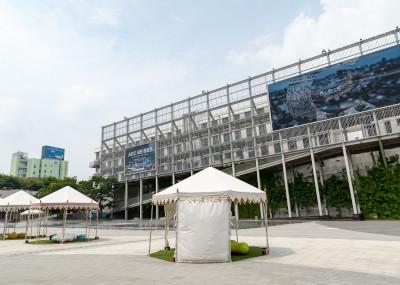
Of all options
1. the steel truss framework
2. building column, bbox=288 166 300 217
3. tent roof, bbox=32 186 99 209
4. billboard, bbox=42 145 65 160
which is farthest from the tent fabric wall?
billboard, bbox=42 145 65 160

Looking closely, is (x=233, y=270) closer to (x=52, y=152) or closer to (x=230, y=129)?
(x=230, y=129)

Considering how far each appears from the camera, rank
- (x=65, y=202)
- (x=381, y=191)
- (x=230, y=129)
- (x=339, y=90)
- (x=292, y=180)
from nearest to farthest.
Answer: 1. (x=65, y=202)
2. (x=381, y=191)
3. (x=339, y=90)
4. (x=292, y=180)
5. (x=230, y=129)

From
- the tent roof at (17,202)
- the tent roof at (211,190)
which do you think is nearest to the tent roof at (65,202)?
the tent roof at (17,202)

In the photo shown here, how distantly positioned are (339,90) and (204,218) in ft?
91.0

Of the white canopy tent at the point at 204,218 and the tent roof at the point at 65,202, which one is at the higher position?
the tent roof at the point at 65,202

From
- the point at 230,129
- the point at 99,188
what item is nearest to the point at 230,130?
A: the point at 230,129

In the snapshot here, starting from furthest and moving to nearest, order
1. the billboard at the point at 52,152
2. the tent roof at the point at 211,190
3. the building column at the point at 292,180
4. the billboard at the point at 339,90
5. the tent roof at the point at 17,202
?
the billboard at the point at 52,152
the building column at the point at 292,180
the billboard at the point at 339,90
the tent roof at the point at 17,202
the tent roof at the point at 211,190

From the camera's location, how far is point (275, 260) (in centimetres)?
914

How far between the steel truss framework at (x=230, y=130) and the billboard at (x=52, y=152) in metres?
39.2

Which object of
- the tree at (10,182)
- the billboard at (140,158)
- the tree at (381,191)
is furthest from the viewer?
the tree at (10,182)

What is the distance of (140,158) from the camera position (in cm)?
5209

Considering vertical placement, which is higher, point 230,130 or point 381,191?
point 230,130

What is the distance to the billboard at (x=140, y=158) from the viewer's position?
5072cm

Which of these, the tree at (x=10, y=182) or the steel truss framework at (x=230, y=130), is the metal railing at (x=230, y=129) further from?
the tree at (x=10, y=182)
